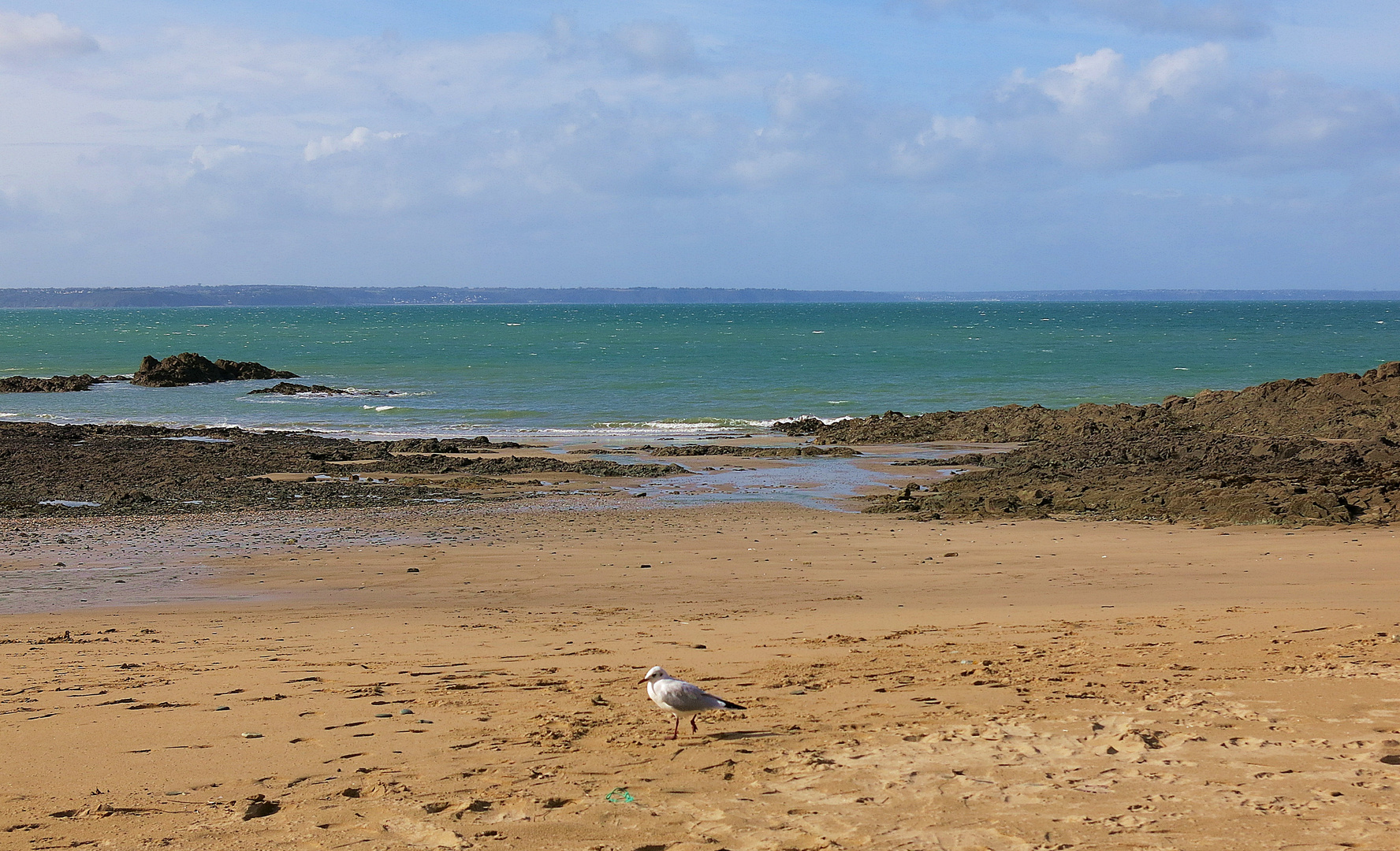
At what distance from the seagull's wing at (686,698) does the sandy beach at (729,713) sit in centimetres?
24

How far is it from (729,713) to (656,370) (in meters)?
51.7

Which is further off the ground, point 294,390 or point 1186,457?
point 1186,457

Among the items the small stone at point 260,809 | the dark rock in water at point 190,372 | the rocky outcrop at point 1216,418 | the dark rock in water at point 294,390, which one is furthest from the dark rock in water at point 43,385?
the small stone at point 260,809

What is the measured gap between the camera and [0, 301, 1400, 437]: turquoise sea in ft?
121

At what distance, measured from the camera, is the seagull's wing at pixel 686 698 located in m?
5.93

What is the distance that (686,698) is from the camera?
19.5ft

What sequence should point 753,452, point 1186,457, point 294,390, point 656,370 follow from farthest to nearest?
1. point 656,370
2. point 294,390
3. point 753,452
4. point 1186,457

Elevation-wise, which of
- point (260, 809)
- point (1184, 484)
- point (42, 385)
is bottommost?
point (42, 385)

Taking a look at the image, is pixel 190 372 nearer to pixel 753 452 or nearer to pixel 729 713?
pixel 753 452

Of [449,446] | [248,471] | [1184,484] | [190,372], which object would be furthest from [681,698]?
[190,372]

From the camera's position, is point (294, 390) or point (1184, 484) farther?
point (294, 390)

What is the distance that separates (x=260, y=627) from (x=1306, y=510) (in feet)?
43.3

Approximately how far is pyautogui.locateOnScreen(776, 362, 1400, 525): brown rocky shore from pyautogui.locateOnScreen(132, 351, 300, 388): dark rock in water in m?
29.3

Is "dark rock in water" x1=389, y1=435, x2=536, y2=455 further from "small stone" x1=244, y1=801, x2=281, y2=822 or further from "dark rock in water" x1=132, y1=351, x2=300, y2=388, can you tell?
"dark rock in water" x1=132, y1=351, x2=300, y2=388
